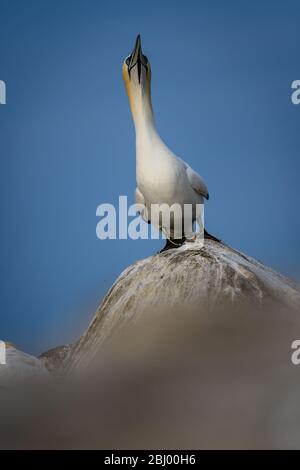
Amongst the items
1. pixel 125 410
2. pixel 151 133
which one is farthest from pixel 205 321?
pixel 151 133

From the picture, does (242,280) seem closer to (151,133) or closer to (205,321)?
(205,321)

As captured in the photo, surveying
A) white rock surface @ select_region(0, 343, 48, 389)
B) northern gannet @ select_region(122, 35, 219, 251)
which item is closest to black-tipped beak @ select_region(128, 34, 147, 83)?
northern gannet @ select_region(122, 35, 219, 251)

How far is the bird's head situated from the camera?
367 inches

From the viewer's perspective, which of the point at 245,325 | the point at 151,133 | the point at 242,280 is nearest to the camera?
the point at 245,325

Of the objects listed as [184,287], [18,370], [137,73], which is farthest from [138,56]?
[18,370]

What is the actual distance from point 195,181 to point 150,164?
0.63 m

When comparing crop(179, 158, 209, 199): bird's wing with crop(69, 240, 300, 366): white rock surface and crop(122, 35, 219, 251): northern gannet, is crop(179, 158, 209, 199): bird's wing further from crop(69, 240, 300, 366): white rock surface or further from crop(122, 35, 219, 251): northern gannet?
crop(69, 240, 300, 366): white rock surface

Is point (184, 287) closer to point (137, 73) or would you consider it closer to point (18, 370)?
point (18, 370)

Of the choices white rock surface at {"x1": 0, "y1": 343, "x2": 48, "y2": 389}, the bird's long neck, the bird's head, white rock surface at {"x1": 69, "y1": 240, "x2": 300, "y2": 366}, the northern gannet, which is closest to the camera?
white rock surface at {"x1": 0, "y1": 343, "x2": 48, "y2": 389}

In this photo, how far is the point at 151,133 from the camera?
9188 millimetres

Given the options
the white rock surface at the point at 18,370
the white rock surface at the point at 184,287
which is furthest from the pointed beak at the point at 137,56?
the white rock surface at the point at 18,370

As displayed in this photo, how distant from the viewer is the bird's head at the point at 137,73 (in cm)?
933

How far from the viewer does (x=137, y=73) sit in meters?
9.37
